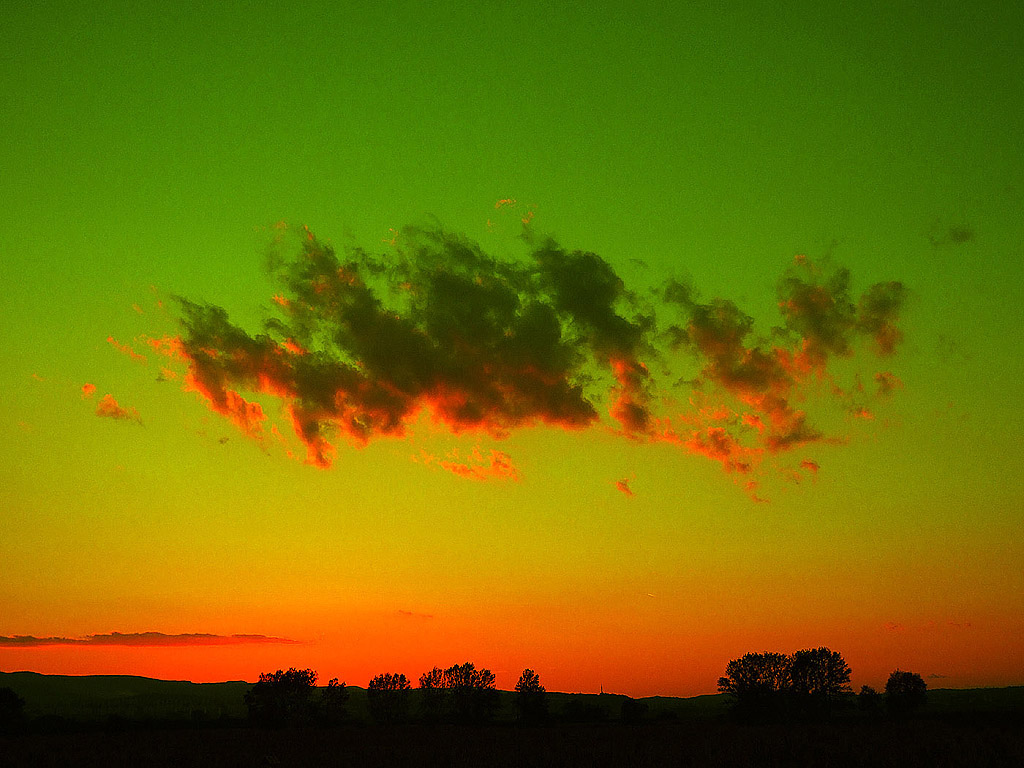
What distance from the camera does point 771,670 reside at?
476 ft

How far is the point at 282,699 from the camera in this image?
12694 cm

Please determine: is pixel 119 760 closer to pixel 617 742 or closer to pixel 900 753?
pixel 617 742

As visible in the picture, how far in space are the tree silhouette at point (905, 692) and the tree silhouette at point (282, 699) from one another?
390 feet

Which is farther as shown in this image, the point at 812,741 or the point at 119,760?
the point at 812,741

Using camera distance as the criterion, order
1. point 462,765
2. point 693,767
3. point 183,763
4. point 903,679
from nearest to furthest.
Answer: point 693,767
point 462,765
point 183,763
point 903,679

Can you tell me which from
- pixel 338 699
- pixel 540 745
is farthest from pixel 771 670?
pixel 540 745

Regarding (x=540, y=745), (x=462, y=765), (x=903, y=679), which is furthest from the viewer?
(x=903, y=679)

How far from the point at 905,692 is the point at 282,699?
128 metres

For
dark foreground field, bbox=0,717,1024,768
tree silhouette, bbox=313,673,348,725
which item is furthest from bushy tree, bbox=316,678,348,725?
dark foreground field, bbox=0,717,1024,768

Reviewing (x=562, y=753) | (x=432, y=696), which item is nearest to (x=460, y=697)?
(x=432, y=696)

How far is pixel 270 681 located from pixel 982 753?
11597cm

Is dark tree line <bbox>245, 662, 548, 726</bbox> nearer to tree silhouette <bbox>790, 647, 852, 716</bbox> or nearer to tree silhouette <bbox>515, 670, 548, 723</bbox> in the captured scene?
tree silhouette <bbox>515, 670, 548, 723</bbox>

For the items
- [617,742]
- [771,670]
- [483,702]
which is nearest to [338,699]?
[483,702]

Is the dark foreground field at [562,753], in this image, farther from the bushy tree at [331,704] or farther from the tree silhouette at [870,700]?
the tree silhouette at [870,700]
